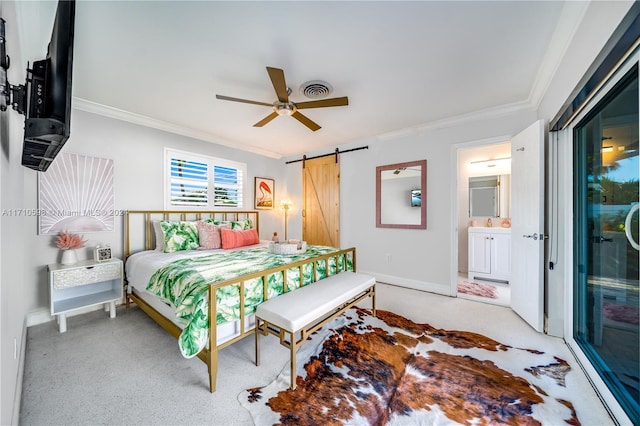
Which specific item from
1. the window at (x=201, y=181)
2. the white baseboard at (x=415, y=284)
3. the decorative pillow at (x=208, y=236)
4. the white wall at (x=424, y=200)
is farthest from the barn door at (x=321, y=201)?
the decorative pillow at (x=208, y=236)

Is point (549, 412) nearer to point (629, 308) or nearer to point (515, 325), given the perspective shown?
point (629, 308)

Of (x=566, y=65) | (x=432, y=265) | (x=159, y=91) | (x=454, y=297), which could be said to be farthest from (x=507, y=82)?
(x=159, y=91)

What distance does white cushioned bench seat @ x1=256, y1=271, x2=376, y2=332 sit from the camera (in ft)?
5.79

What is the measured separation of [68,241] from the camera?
2703mm

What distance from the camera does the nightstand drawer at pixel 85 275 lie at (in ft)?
8.11

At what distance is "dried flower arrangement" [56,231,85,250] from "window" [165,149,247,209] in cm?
111

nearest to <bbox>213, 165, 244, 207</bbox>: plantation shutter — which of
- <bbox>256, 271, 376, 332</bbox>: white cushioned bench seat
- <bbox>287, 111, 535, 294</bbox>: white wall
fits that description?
<bbox>287, 111, 535, 294</bbox>: white wall

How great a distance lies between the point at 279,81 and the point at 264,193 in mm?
3373

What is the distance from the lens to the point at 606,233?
A: 1782mm

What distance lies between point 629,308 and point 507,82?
2.24 metres

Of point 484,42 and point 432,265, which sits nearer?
point 484,42

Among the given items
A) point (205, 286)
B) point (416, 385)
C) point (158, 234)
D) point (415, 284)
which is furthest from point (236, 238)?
point (415, 284)

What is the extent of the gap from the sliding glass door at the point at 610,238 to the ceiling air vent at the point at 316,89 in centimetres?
209

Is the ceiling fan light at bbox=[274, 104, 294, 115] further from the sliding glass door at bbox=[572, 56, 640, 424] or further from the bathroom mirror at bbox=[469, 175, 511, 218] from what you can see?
the bathroom mirror at bbox=[469, 175, 511, 218]
